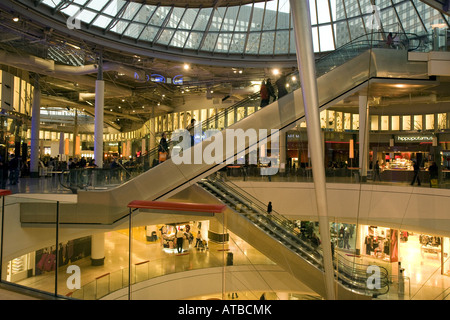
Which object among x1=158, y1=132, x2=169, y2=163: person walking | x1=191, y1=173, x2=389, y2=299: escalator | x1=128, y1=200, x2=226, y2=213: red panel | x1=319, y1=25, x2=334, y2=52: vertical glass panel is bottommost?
x1=191, y1=173, x2=389, y2=299: escalator

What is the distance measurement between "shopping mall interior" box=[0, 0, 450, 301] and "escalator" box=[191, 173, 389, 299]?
57mm

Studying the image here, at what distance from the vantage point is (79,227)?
26.1 ft

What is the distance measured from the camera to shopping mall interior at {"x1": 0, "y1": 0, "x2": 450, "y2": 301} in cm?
648

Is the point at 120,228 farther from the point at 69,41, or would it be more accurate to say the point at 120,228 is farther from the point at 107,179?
the point at 69,41

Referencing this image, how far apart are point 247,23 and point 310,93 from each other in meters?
17.3

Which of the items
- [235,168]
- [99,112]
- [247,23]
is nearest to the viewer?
[235,168]

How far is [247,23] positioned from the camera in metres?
25.5

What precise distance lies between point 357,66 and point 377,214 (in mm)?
9281

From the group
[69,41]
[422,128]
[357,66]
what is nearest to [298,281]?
[357,66]

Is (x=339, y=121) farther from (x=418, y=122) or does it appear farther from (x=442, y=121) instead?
(x=442, y=121)

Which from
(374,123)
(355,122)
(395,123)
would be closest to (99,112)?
(355,122)

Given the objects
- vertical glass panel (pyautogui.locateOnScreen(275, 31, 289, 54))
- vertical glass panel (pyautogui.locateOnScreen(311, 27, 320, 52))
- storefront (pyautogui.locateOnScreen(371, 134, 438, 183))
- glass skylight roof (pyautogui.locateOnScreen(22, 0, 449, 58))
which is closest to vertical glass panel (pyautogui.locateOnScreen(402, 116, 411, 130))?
storefront (pyautogui.locateOnScreen(371, 134, 438, 183))

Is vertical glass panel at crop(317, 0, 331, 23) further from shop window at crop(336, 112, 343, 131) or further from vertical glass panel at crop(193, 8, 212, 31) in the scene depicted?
shop window at crop(336, 112, 343, 131)

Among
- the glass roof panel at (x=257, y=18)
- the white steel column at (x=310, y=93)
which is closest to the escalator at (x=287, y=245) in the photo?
the white steel column at (x=310, y=93)
